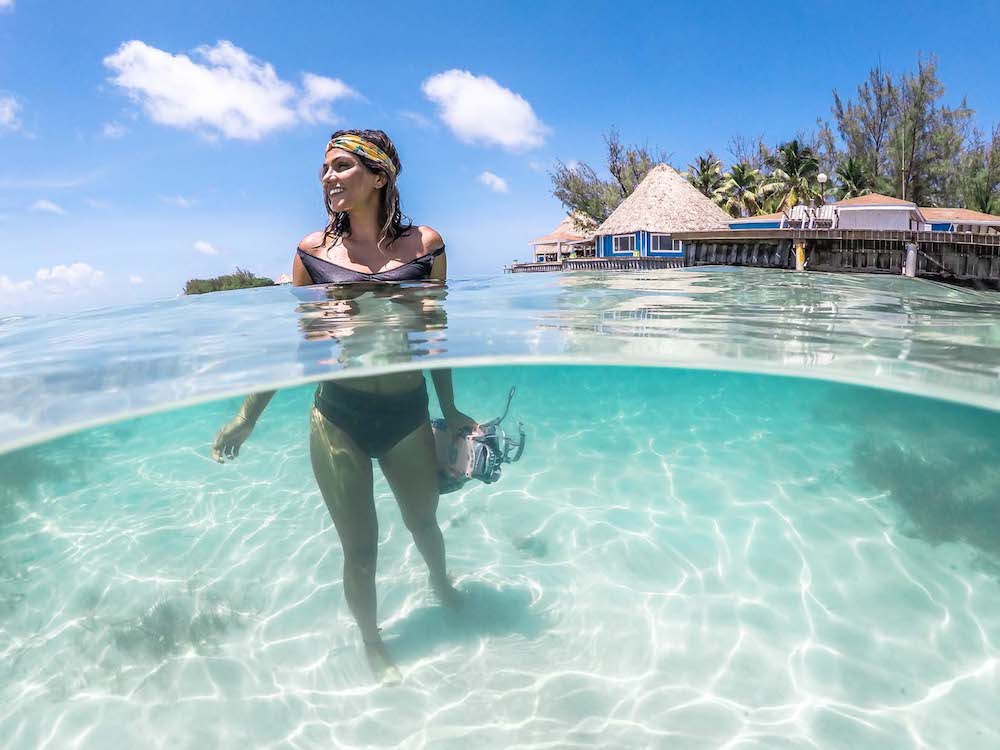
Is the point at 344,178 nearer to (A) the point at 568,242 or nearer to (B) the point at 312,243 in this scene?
(B) the point at 312,243

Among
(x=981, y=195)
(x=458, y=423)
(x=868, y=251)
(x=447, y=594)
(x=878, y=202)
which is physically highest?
(x=981, y=195)

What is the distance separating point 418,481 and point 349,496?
431mm

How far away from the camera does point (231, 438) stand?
3.28 metres

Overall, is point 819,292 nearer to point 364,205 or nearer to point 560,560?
point 560,560

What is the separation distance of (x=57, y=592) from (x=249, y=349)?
2713mm

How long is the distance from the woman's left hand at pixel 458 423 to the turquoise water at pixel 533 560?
2.19 feet

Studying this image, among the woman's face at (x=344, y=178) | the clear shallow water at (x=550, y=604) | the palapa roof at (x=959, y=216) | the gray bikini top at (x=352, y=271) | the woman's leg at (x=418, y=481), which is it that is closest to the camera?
the woman's leg at (x=418, y=481)

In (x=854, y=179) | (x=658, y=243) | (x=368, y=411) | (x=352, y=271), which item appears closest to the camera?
(x=368, y=411)

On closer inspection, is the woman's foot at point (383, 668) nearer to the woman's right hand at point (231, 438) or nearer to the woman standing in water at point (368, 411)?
the woman standing in water at point (368, 411)

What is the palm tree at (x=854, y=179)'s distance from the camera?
40000 millimetres

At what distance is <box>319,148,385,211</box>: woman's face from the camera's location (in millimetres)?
3590

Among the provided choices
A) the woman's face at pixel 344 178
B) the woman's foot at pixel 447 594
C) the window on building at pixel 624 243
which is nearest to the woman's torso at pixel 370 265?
the woman's face at pixel 344 178

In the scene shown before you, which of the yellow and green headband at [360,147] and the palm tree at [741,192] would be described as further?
the palm tree at [741,192]

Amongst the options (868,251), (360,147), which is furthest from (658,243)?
(360,147)
